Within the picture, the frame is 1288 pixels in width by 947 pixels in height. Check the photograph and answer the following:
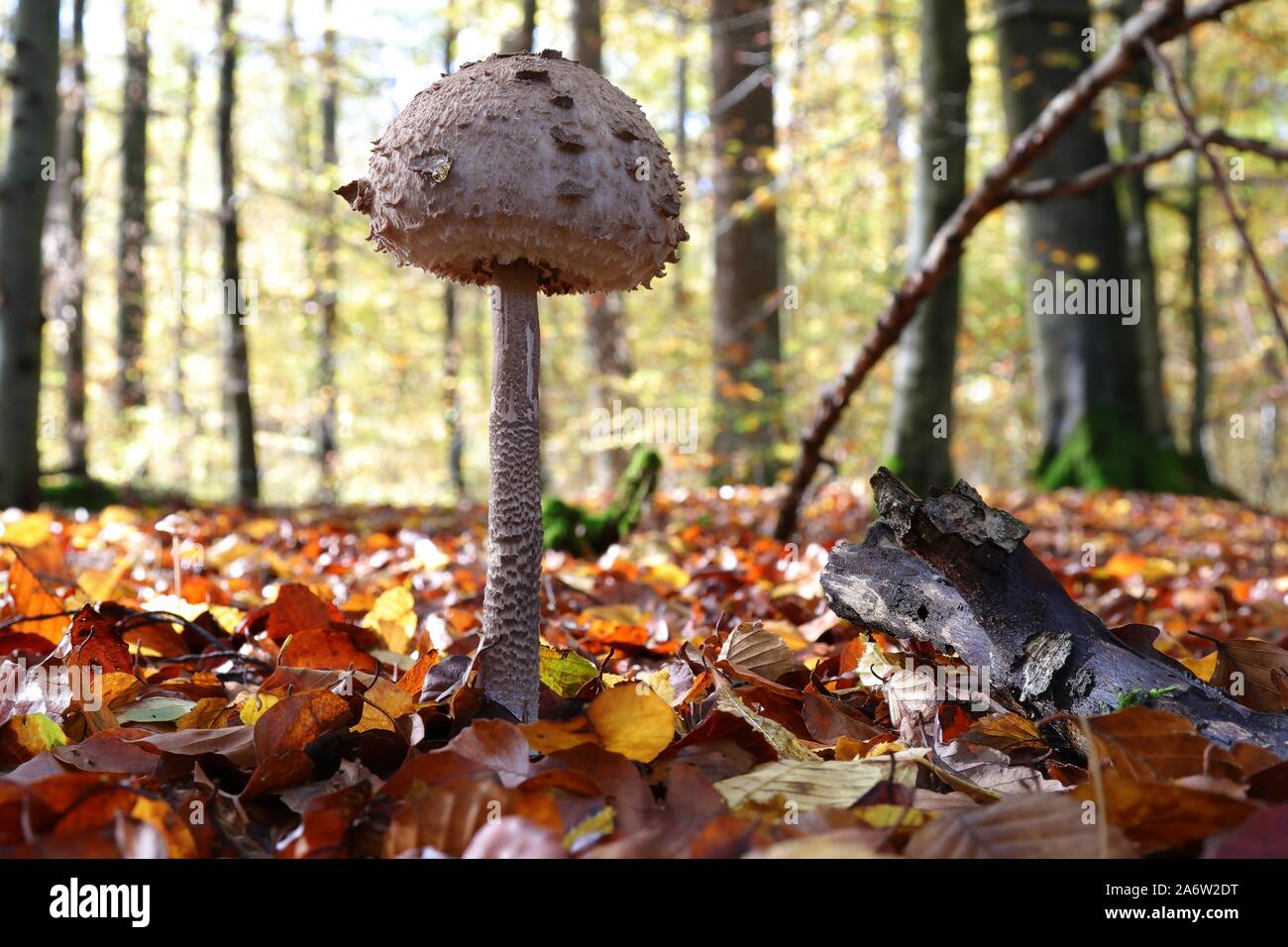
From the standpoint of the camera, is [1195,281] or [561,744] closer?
[561,744]

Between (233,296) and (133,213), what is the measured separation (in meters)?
5.78

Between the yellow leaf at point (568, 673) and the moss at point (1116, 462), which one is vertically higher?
the moss at point (1116, 462)

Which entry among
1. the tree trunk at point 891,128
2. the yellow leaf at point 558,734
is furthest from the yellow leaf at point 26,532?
the tree trunk at point 891,128

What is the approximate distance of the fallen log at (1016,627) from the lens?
1.74 metres

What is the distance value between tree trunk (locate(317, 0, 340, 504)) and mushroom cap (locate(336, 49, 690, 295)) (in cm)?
1141

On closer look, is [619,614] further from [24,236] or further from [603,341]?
[603,341]

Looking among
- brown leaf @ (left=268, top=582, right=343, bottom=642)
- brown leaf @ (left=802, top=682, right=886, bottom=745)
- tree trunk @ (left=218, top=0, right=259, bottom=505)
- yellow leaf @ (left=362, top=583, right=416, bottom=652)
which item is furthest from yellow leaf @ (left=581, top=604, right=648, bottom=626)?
tree trunk @ (left=218, top=0, right=259, bottom=505)

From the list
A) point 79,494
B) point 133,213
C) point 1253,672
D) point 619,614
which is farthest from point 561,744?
point 133,213

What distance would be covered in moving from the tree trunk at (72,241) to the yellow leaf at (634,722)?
9760mm

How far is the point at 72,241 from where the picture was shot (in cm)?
1150

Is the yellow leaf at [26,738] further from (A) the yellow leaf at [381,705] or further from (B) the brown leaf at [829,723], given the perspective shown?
(B) the brown leaf at [829,723]
